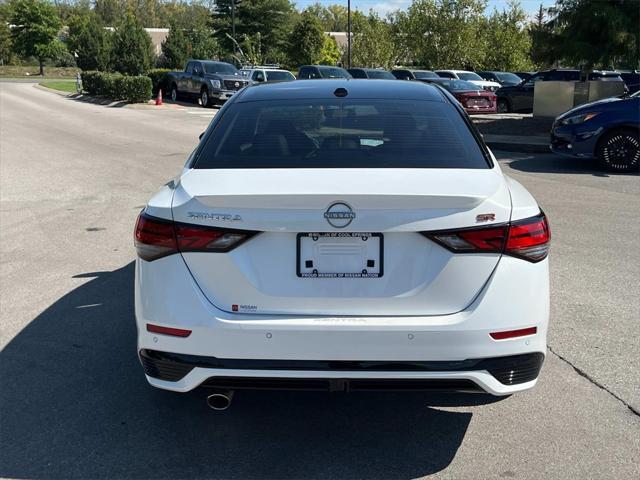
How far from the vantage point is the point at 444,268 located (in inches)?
123

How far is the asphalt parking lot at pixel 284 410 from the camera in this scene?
342cm

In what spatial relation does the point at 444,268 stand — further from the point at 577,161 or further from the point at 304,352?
the point at 577,161

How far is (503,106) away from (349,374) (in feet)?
89.2

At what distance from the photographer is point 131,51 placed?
4550cm

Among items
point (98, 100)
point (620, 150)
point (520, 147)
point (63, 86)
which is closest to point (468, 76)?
point (98, 100)

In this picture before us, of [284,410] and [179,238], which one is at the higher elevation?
[179,238]

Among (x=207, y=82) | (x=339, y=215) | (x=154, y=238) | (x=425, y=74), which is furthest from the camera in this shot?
(x=425, y=74)

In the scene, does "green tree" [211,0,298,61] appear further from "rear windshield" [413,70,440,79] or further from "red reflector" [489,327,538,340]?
"red reflector" [489,327,538,340]

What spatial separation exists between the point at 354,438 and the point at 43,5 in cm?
9480

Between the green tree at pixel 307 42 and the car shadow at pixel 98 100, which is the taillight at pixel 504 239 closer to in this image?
the car shadow at pixel 98 100

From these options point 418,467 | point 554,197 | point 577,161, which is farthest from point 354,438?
point 577,161

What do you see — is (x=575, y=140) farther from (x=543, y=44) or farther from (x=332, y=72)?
(x=332, y=72)

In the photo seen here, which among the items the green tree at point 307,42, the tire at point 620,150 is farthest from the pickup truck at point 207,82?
the green tree at point 307,42

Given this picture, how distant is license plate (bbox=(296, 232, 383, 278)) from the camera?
10.2 feet
